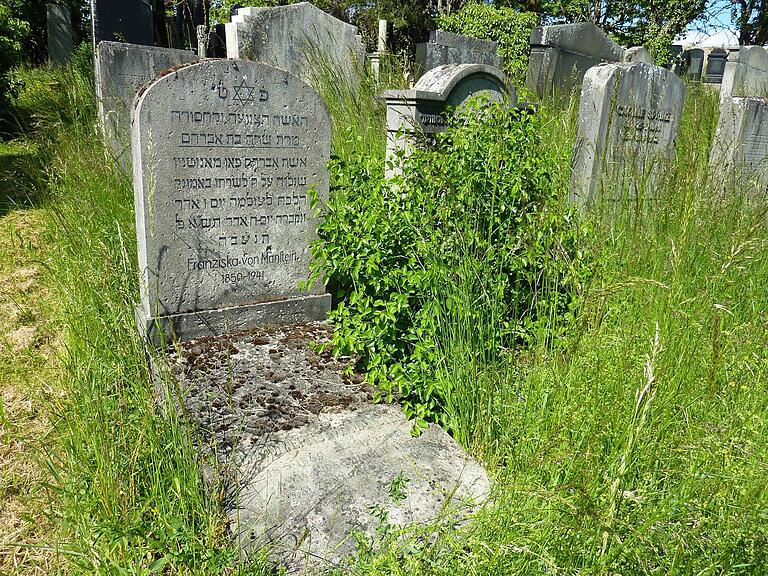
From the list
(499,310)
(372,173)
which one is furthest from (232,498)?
(372,173)

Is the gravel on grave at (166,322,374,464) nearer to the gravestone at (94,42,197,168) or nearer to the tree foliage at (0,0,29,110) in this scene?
the gravestone at (94,42,197,168)

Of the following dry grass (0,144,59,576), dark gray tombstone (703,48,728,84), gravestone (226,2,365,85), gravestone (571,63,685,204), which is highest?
dark gray tombstone (703,48,728,84)

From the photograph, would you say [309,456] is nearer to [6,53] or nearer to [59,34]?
[6,53]

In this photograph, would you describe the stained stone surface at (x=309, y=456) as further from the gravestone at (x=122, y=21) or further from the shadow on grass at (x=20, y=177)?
the gravestone at (x=122, y=21)

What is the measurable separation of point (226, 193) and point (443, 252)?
4.08 feet

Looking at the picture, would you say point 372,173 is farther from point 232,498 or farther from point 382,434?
point 232,498

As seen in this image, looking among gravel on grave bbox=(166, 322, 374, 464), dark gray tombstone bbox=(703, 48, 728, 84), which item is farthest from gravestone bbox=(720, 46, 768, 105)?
dark gray tombstone bbox=(703, 48, 728, 84)

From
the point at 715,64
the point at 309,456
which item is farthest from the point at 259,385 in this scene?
the point at 715,64

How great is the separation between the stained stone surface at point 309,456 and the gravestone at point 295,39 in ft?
14.8

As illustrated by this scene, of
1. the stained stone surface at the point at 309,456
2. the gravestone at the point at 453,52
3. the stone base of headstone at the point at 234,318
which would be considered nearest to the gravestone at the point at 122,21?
the gravestone at the point at 453,52

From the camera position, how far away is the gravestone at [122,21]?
6141mm

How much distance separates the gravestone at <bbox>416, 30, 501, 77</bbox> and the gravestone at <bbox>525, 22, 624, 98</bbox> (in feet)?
1.81

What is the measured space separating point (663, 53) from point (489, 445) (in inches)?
726

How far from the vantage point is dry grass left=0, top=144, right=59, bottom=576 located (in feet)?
6.15
